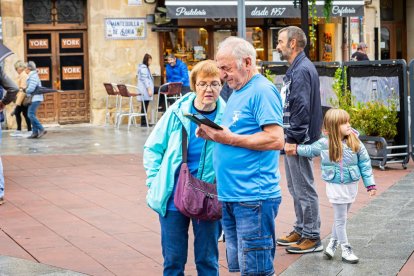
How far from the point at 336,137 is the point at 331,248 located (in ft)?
3.06

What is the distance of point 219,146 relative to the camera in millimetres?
5316

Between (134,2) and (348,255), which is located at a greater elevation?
(134,2)

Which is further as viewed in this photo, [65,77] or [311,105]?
[65,77]

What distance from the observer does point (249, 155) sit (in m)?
5.25

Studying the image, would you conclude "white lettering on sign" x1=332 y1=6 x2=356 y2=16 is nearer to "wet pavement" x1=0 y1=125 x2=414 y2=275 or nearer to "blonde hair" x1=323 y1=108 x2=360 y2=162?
"wet pavement" x1=0 y1=125 x2=414 y2=275

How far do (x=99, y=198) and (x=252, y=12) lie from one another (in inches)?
475

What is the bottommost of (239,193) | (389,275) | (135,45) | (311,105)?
(389,275)

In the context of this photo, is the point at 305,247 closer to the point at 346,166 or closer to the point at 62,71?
the point at 346,166

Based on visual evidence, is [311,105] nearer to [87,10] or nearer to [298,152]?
[298,152]

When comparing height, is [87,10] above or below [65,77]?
above

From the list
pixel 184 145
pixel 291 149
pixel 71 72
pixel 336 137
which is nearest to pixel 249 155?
pixel 184 145

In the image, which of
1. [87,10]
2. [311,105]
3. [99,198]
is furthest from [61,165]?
[87,10]

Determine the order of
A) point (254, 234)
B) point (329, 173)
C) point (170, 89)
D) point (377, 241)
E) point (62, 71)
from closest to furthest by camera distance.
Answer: point (254, 234) < point (329, 173) < point (377, 241) < point (170, 89) < point (62, 71)

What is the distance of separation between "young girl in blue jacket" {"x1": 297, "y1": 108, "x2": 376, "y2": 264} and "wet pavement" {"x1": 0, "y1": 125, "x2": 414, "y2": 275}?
0.36 meters
